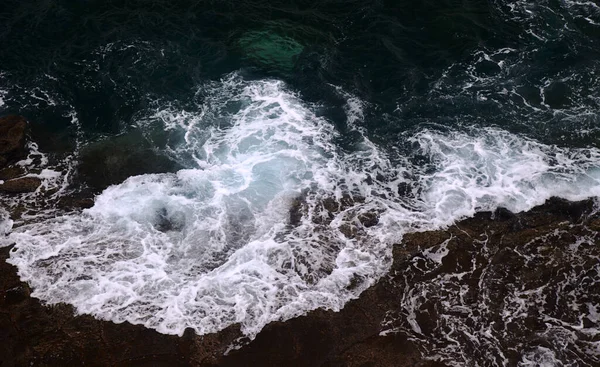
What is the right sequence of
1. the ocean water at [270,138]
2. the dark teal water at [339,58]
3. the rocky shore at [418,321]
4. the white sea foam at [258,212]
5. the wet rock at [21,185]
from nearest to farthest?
the rocky shore at [418,321], the white sea foam at [258,212], the ocean water at [270,138], the wet rock at [21,185], the dark teal water at [339,58]

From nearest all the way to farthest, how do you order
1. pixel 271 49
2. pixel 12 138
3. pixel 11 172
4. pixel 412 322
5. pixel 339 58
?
pixel 412 322
pixel 11 172
pixel 12 138
pixel 339 58
pixel 271 49

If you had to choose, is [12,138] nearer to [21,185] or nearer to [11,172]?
[11,172]

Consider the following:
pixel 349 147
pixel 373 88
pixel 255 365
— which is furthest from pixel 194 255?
pixel 373 88

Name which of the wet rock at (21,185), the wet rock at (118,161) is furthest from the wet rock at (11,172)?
the wet rock at (118,161)

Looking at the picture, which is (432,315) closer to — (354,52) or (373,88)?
(373,88)

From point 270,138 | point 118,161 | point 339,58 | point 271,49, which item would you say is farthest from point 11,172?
point 339,58

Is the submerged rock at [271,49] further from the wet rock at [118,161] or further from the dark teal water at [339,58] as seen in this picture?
the wet rock at [118,161]
